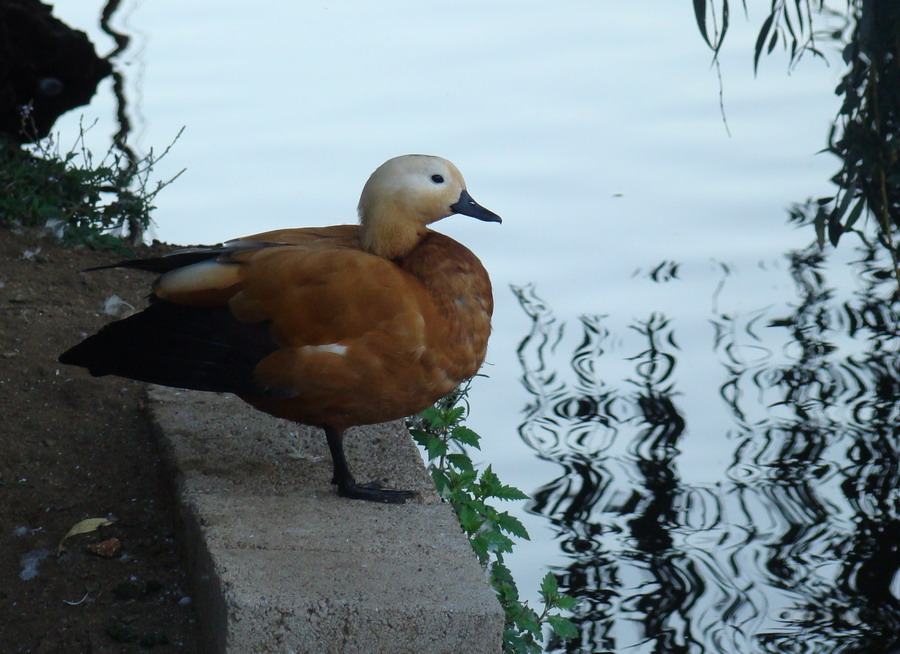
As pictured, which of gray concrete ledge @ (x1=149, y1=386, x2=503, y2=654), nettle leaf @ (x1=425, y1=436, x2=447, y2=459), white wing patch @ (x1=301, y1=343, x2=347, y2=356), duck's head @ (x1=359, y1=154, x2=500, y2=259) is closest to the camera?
gray concrete ledge @ (x1=149, y1=386, x2=503, y2=654)

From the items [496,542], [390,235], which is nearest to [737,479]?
[496,542]

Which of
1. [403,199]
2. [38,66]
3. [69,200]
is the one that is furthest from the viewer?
[38,66]

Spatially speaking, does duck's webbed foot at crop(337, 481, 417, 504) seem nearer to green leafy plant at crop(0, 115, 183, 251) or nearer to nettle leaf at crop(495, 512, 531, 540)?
nettle leaf at crop(495, 512, 531, 540)

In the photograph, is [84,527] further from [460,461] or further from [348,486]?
[460,461]

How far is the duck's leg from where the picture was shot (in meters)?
2.87

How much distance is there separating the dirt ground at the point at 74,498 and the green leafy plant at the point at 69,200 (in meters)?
0.33

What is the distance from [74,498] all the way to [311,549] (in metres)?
0.74

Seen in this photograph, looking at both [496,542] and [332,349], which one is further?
[496,542]

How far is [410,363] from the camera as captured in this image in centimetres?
273

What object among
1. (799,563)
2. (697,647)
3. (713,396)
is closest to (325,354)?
(697,647)

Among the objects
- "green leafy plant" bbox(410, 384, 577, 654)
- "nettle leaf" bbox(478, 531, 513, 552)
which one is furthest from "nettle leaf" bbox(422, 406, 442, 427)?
"nettle leaf" bbox(478, 531, 513, 552)

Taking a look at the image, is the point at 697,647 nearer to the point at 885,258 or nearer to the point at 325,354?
the point at 325,354

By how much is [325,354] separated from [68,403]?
106cm

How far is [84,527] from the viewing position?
2920mm
